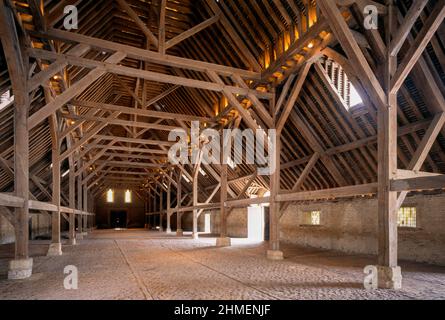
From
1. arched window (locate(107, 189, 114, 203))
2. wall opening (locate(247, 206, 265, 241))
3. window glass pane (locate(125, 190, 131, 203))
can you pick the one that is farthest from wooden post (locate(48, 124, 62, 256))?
window glass pane (locate(125, 190, 131, 203))

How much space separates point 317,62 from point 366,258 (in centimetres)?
522

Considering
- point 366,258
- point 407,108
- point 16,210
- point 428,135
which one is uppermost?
point 407,108

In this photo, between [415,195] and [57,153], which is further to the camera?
[57,153]

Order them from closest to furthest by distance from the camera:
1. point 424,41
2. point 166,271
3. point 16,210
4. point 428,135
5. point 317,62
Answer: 1. point 424,41
2. point 428,135
3. point 16,210
4. point 166,271
5. point 317,62

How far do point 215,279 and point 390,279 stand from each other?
2885 millimetres

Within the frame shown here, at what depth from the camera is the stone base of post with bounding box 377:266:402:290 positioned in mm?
4961

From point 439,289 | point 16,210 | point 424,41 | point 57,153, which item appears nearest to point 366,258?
point 439,289

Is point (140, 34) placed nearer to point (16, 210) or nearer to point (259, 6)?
point (259, 6)

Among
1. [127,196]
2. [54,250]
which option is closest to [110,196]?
[127,196]

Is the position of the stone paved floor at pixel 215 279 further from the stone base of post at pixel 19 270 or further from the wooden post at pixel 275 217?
the wooden post at pixel 275 217

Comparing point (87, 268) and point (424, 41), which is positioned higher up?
point (424, 41)

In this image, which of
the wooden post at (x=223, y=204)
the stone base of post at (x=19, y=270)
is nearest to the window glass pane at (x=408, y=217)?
the wooden post at (x=223, y=204)
